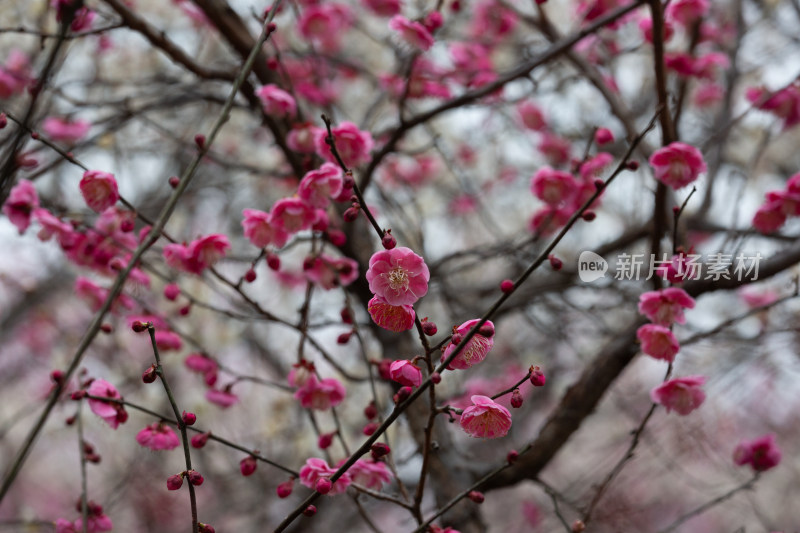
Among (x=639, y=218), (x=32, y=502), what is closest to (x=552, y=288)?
(x=639, y=218)

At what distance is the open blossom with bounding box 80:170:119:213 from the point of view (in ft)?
4.94

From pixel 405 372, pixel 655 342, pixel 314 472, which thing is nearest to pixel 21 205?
pixel 314 472

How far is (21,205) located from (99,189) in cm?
24

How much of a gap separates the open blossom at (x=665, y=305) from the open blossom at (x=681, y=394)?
0.41 feet

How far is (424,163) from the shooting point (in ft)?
13.8

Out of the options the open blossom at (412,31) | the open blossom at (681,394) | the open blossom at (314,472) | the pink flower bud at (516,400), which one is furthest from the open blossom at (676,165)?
the open blossom at (314,472)

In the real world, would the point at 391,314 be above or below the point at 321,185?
below

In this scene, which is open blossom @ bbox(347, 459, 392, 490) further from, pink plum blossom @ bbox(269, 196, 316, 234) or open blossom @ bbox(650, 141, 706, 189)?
open blossom @ bbox(650, 141, 706, 189)

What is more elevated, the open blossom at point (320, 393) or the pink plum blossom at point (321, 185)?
the pink plum blossom at point (321, 185)

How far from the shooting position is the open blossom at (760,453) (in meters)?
1.76

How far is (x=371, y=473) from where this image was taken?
1.39m

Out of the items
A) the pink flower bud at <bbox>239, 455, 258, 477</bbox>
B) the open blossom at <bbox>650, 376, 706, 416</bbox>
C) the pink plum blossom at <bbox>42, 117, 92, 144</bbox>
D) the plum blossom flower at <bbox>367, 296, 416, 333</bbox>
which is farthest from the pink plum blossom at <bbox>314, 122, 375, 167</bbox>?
the pink plum blossom at <bbox>42, 117, 92, 144</bbox>

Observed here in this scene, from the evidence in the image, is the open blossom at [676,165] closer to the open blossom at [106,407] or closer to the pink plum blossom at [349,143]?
the pink plum blossom at [349,143]

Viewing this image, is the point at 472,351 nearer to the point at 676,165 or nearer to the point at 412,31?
the point at 676,165
